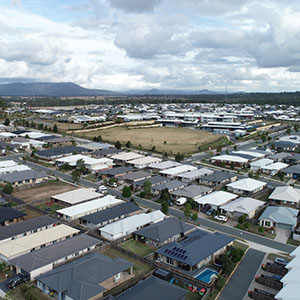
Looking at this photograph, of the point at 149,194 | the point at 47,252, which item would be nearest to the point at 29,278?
the point at 47,252

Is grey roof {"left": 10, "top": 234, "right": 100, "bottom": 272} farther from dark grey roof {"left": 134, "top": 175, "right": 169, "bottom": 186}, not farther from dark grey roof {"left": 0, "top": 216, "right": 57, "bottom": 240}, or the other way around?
dark grey roof {"left": 134, "top": 175, "right": 169, "bottom": 186}

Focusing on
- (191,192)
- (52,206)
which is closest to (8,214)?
(52,206)

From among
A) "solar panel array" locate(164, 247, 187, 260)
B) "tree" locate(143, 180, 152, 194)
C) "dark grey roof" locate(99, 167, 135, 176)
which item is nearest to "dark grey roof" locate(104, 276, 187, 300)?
"solar panel array" locate(164, 247, 187, 260)

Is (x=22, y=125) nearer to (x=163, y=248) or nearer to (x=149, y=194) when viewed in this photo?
→ (x=149, y=194)

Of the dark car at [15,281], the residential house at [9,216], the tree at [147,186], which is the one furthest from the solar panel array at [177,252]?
the residential house at [9,216]

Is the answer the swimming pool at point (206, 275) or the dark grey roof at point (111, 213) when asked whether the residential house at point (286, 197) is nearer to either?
the dark grey roof at point (111, 213)

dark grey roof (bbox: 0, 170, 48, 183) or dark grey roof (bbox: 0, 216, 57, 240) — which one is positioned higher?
dark grey roof (bbox: 0, 170, 48, 183)

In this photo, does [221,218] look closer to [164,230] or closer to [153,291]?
[164,230]
